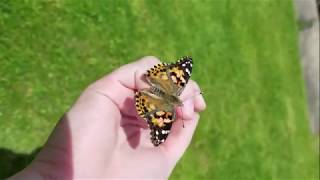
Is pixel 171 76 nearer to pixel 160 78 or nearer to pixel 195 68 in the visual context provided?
pixel 160 78

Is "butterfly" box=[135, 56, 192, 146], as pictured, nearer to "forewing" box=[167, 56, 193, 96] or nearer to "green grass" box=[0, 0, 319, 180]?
"forewing" box=[167, 56, 193, 96]

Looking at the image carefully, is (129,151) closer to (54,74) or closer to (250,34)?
(54,74)

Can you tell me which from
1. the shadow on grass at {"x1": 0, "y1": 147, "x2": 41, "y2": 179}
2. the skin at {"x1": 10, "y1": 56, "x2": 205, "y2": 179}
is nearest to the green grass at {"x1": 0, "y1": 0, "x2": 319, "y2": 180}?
the shadow on grass at {"x1": 0, "y1": 147, "x2": 41, "y2": 179}

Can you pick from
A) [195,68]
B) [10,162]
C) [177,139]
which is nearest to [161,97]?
[177,139]

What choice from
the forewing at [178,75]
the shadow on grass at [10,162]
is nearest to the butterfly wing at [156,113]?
the forewing at [178,75]

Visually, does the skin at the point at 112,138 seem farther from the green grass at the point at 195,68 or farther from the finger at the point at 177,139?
the green grass at the point at 195,68

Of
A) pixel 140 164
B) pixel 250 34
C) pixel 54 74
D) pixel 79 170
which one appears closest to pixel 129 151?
pixel 140 164
